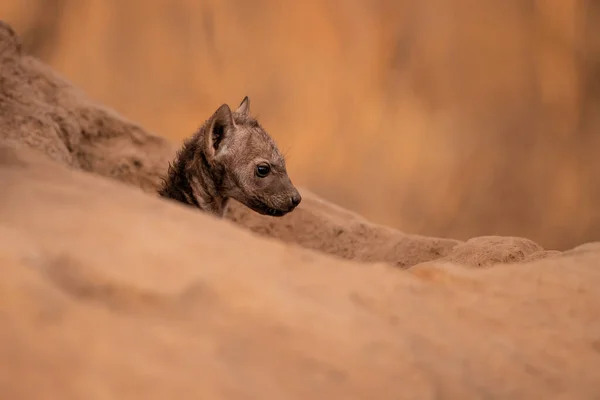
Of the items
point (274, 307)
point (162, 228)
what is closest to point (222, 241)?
point (162, 228)

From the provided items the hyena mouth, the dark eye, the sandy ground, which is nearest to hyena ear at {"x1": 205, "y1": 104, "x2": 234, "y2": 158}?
the dark eye

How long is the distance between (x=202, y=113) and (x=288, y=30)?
3.61ft

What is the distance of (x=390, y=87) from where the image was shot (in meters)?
5.62

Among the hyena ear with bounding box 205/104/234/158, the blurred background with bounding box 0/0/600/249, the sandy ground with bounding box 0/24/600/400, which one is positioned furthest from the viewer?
the blurred background with bounding box 0/0/600/249

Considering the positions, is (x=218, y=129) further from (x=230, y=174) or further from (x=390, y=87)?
(x=390, y=87)

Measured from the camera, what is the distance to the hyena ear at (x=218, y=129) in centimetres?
362

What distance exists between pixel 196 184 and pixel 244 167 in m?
0.31

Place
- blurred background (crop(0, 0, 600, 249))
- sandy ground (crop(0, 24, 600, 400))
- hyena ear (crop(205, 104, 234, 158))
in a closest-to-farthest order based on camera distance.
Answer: sandy ground (crop(0, 24, 600, 400))
hyena ear (crop(205, 104, 234, 158))
blurred background (crop(0, 0, 600, 249))

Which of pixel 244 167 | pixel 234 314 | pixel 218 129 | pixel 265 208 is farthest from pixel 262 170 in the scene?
pixel 234 314

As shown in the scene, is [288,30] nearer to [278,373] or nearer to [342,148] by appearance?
[342,148]

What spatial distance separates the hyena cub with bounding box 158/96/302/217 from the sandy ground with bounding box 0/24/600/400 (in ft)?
6.07

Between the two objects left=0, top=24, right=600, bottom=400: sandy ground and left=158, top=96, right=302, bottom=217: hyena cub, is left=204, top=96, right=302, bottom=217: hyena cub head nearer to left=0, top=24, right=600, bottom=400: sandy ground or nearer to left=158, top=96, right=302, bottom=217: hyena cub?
left=158, top=96, right=302, bottom=217: hyena cub

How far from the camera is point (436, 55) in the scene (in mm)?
5516

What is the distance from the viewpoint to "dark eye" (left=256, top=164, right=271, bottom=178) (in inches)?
145
